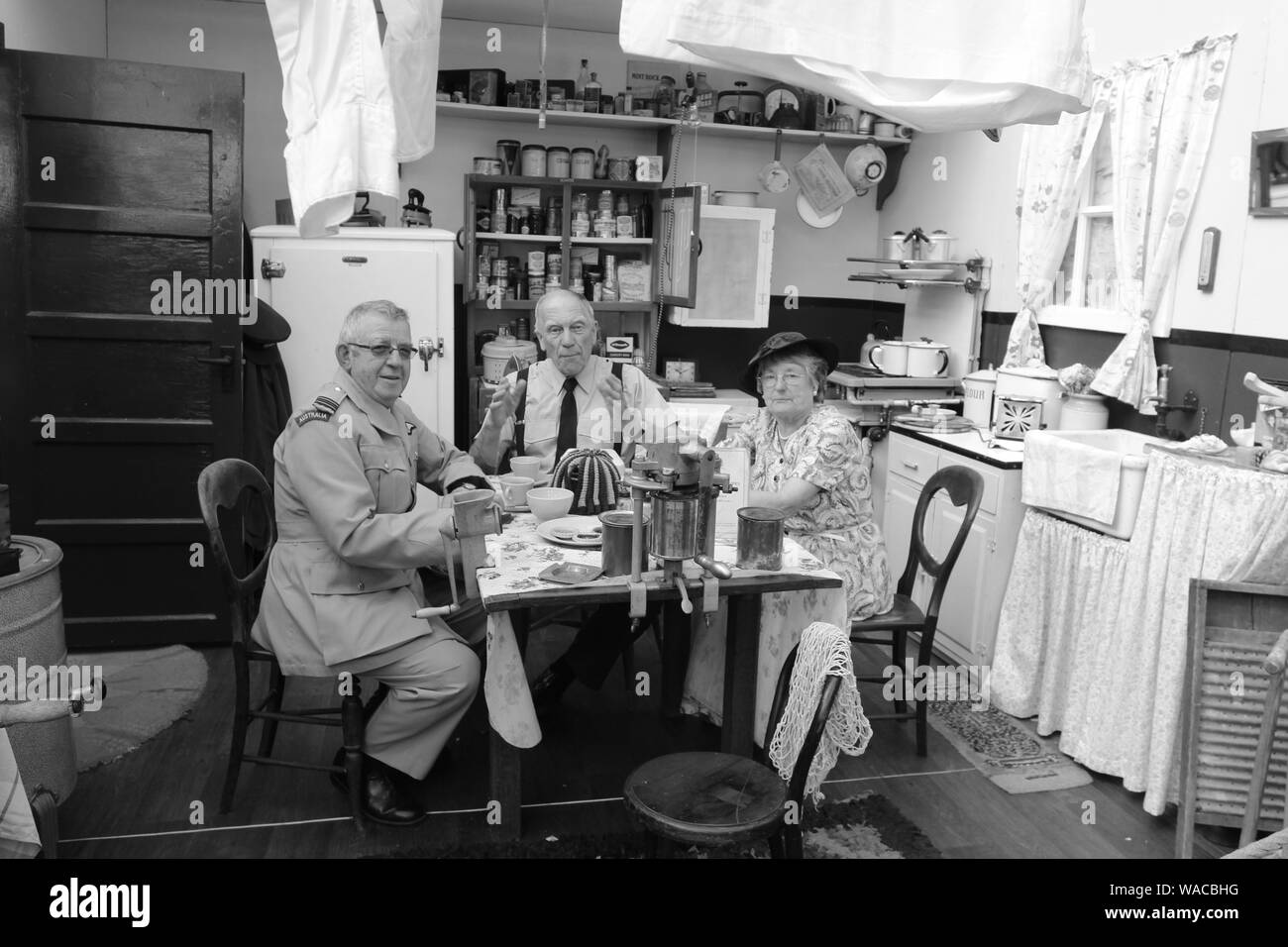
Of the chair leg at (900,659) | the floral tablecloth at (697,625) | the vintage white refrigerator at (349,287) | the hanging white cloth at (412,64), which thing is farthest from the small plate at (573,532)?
the vintage white refrigerator at (349,287)

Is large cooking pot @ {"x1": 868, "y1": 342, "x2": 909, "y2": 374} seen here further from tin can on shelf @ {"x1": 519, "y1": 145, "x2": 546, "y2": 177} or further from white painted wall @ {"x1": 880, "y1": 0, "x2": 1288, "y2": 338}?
tin can on shelf @ {"x1": 519, "y1": 145, "x2": 546, "y2": 177}

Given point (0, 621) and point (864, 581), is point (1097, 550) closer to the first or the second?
point (864, 581)

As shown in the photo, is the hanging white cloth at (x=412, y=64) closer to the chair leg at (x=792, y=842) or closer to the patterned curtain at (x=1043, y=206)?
Answer: the chair leg at (x=792, y=842)

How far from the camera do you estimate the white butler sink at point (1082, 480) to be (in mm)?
3445

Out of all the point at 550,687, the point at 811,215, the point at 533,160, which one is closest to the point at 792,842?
the point at 550,687

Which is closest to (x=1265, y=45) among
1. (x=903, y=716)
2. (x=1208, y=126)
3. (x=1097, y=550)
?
(x=1208, y=126)

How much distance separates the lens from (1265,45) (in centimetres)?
362

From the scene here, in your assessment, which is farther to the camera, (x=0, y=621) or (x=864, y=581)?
(x=864, y=581)

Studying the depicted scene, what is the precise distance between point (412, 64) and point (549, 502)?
4.26 feet

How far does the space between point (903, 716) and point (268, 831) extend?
7.14 feet

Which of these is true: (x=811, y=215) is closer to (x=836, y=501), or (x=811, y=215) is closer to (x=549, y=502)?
(x=836, y=501)

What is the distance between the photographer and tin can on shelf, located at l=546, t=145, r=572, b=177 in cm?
589

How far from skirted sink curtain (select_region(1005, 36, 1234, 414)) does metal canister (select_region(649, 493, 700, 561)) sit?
8.31ft

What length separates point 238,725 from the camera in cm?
304
